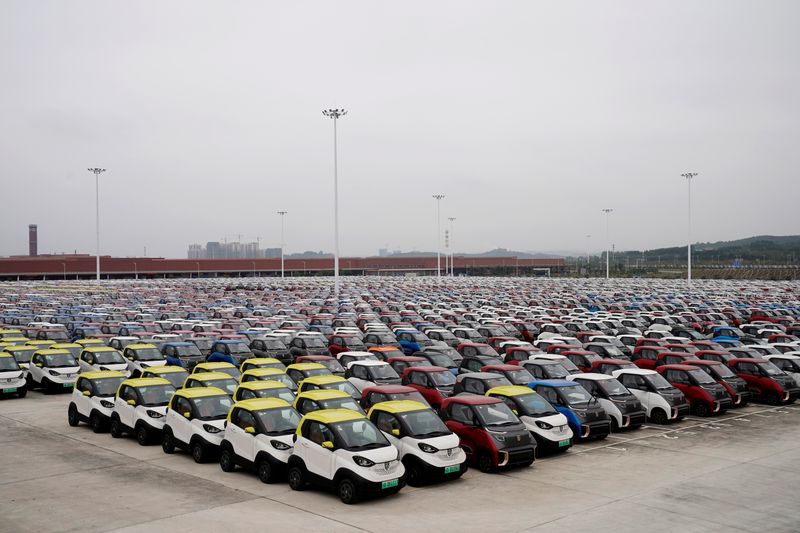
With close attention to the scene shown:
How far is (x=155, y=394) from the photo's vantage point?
1769 cm

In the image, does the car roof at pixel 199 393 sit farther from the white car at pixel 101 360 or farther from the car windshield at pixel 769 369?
the car windshield at pixel 769 369

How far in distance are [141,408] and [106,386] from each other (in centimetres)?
243

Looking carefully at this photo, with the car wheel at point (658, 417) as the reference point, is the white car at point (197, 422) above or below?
above

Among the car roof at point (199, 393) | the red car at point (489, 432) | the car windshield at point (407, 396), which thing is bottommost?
the red car at point (489, 432)

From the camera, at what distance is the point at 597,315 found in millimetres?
41594

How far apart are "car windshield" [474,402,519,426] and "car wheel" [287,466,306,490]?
401 cm

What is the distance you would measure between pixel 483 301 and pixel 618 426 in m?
37.8

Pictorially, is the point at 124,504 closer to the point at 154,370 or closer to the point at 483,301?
the point at 154,370

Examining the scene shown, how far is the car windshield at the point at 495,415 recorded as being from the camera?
49.8ft

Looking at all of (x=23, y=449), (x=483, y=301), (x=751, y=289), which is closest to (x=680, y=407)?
(x=23, y=449)

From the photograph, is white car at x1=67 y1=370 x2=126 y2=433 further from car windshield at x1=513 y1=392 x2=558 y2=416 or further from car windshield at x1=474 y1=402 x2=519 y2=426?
car windshield at x1=513 y1=392 x2=558 y2=416

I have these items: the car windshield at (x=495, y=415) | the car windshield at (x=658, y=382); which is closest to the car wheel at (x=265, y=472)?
the car windshield at (x=495, y=415)

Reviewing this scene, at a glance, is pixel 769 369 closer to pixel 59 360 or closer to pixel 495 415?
pixel 495 415

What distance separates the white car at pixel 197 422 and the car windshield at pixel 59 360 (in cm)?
1008
